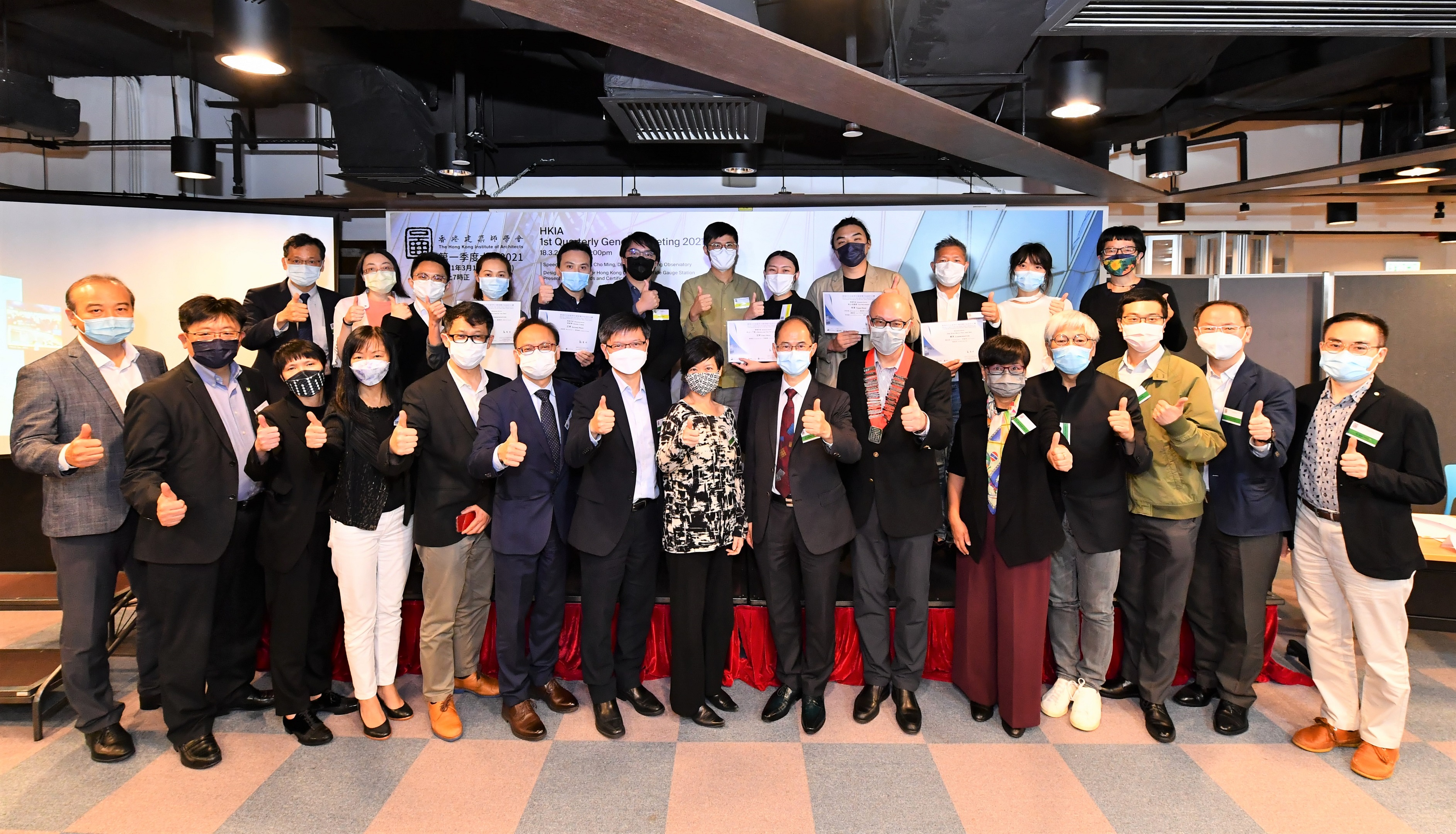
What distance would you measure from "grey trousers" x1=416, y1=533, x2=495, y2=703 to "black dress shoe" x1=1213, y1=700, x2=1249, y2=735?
10.6 ft

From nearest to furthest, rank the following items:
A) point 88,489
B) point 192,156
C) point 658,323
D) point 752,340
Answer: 1. point 88,489
2. point 752,340
3. point 658,323
4. point 192,156

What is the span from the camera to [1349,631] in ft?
9.48

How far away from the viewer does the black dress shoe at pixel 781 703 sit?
3.14 meters

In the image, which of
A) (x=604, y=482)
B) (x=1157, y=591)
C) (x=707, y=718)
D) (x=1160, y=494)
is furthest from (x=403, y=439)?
(x=1157, y=591)

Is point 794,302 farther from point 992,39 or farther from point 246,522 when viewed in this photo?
point 246,522

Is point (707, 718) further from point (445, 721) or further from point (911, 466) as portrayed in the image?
point (911, 466)

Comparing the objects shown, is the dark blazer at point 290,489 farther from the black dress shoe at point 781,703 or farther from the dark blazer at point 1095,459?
the dark blazer at point 1095,459

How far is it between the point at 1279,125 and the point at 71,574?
10.1 metres

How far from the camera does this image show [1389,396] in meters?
2.74

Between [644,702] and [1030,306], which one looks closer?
[644,702]

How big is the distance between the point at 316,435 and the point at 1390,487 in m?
4.07

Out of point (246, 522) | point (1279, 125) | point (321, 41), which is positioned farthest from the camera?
point (1279, 125)

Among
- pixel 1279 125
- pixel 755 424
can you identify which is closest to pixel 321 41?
pixel 755 424

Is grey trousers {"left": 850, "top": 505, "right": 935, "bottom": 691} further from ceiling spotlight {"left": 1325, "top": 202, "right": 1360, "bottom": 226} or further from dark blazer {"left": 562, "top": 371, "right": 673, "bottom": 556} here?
ceiling spotlight {"left": 1325, "top": 202, "right": 1360, "bottom": 226}
